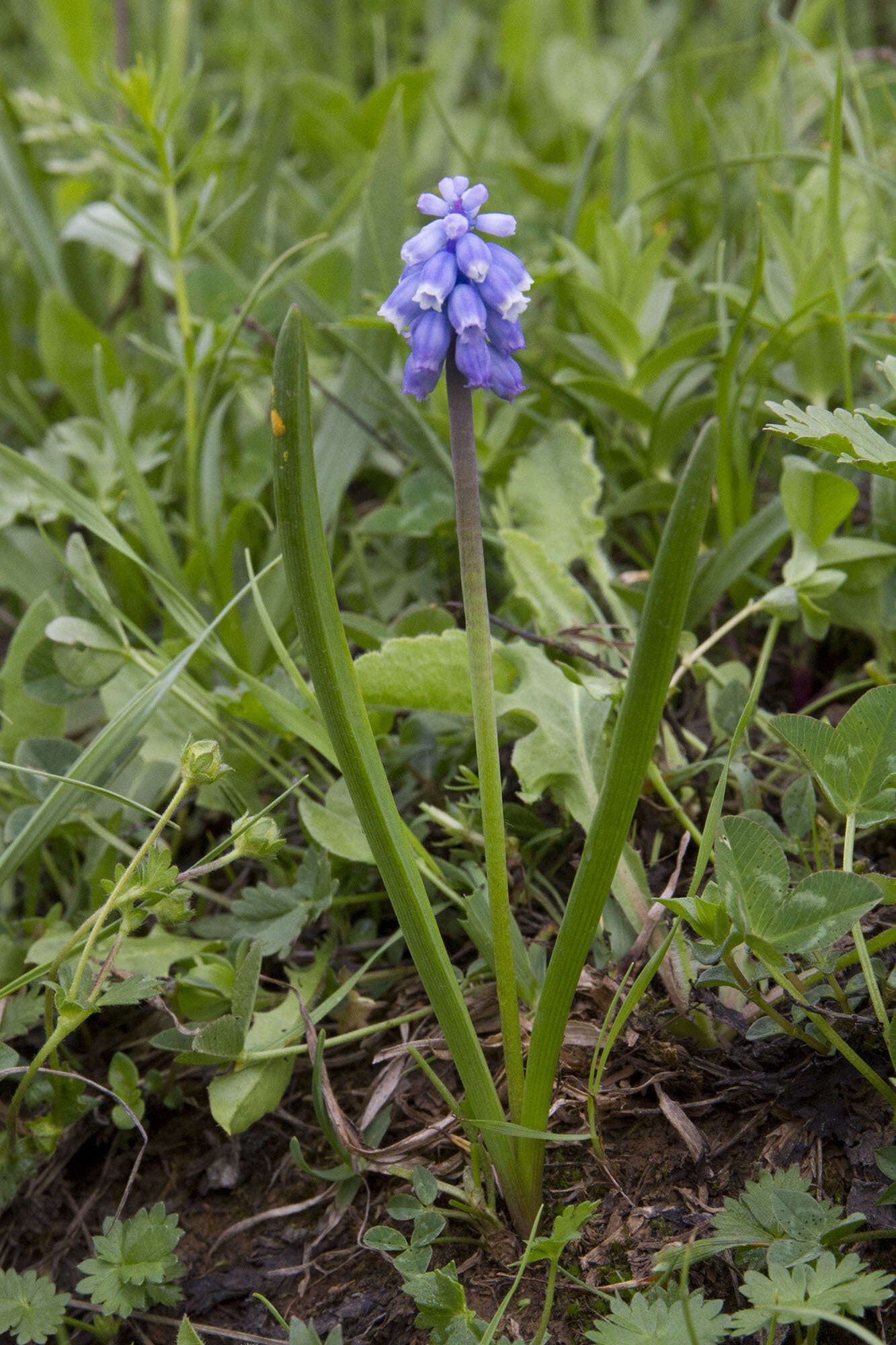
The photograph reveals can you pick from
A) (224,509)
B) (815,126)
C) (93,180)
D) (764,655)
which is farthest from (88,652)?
(815,126)

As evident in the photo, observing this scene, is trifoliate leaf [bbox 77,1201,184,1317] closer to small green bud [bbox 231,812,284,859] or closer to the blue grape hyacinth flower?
small green bud [bbox 231,812,284,859]

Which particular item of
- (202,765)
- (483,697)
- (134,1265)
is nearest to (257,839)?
(202,765)

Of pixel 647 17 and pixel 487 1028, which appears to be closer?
pixel 487 1028

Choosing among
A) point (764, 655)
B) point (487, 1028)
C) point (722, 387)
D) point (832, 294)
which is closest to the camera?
point (487, 1028)

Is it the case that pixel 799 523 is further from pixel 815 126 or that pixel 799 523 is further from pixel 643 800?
pixel 815 126

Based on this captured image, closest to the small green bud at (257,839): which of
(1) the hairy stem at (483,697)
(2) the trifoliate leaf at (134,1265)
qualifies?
(1) the hairy stem at (483,697)

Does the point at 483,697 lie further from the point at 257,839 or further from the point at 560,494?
the point at 560,494

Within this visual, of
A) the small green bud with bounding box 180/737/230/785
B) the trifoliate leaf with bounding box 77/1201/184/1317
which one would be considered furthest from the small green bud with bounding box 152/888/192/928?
the trifoliate leaf with bounding box 77/1201/184/1317
